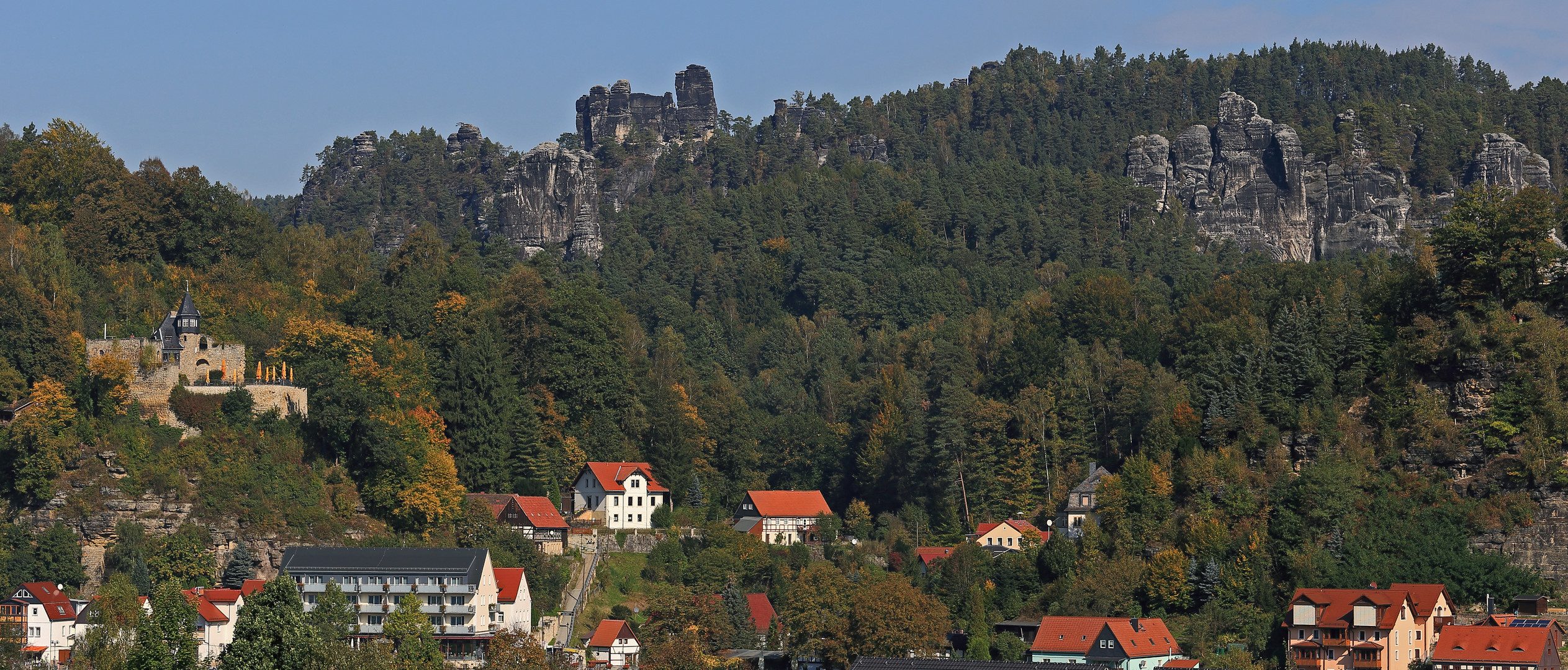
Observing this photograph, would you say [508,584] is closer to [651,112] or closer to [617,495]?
[617,495]

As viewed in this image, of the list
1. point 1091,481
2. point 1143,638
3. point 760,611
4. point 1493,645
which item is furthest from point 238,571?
point 1493,645

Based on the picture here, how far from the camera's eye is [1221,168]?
146m

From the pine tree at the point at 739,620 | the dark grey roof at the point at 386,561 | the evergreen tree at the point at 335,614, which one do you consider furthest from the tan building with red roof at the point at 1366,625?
the evergreen tree at the point at 335,614

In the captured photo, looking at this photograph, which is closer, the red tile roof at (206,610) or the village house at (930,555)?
the red tile roof at (206,610)

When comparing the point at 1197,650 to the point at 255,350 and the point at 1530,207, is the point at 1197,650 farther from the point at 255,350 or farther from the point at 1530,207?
the point at 255,350

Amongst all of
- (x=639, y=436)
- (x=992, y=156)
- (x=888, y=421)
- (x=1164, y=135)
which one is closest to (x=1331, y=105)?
(x=1164, y=135)

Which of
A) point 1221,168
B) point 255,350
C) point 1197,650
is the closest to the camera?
point 1197,650

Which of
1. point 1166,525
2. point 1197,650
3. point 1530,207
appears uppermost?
point 1530,207

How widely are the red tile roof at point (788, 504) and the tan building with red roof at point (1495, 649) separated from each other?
1345 inches

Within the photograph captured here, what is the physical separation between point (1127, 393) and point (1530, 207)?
20.7 m

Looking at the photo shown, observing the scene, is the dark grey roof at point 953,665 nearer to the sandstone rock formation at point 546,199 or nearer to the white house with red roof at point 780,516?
the white house with red roof at point 780,516

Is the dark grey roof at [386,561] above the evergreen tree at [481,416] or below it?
below

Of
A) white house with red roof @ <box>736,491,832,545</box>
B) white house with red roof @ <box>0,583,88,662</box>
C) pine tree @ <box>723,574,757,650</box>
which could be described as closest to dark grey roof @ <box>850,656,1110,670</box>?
pine tree @ <box>723,574,757,650</box>

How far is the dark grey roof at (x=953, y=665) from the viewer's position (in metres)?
69.9
